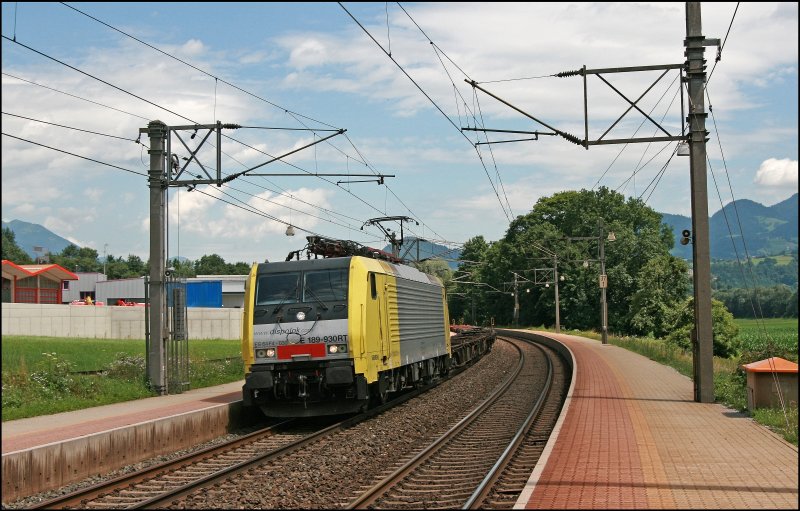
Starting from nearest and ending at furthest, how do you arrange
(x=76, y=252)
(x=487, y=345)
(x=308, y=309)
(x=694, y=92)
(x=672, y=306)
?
1. (x=308, y=309)
2. (x=694, y=92)
3. (x=487, y=345)
4. (x=672, y=306)
5. (x=76, y=252)

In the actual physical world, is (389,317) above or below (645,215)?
below

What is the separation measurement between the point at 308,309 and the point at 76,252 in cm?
16914

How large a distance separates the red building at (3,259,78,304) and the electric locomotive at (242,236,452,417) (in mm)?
53375

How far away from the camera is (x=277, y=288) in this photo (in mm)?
16781

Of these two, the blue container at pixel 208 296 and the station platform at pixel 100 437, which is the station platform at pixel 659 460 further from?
the blue container at pixel 208 296

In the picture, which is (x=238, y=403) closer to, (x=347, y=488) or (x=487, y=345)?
(x=347, y=488)

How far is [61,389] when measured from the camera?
18.5 meters

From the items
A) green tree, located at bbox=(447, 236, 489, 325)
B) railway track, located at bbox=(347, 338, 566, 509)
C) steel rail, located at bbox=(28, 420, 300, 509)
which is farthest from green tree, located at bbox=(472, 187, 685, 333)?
steel rail, located at bbox=(28, 420, 300, 509)

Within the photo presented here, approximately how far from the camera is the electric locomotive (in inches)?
628

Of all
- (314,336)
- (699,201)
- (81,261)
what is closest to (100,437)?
(314,336)

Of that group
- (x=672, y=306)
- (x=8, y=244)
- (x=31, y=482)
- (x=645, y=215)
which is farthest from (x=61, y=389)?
(x=8, y=244)

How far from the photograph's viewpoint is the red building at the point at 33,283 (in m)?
66.1

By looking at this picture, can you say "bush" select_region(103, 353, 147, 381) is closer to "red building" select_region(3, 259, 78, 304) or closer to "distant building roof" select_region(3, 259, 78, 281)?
"distant building roof" select_region(3, 259, 78, 281)

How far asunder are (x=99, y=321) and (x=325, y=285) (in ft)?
133
